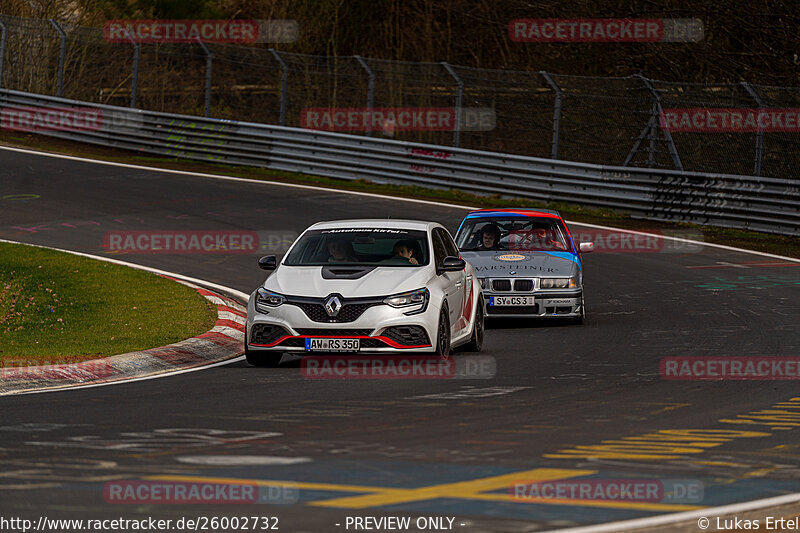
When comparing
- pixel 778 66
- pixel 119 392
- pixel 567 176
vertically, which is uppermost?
pixel 778 66

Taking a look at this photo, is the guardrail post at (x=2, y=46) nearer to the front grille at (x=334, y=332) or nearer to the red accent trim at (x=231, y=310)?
the red accent trim at (x=231, y=310)

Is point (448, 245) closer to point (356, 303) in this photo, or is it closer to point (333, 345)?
point (356, 303)

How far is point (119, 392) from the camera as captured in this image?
10531 mm

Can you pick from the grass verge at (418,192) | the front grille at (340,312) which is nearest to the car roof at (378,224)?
the front grille at (340,312)

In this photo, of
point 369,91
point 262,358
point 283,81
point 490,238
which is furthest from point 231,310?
point 283,81

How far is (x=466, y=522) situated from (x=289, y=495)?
1038 millimetres

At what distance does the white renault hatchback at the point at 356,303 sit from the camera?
11.9 metres

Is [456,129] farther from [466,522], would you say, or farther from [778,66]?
[466,522]

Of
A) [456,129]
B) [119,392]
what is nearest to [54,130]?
[456,129]

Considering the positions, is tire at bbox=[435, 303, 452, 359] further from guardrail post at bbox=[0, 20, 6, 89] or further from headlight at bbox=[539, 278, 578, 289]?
guardrail post at bbox=[0, 20, 6, 89]

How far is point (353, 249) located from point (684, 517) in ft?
24.6

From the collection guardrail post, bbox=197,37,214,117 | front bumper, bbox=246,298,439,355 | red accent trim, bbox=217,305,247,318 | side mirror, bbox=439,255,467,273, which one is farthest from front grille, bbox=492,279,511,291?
guardrail post, bbox=197,37,214,117

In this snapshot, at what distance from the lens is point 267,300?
12.2 metres

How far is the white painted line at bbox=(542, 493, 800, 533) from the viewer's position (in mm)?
5688
